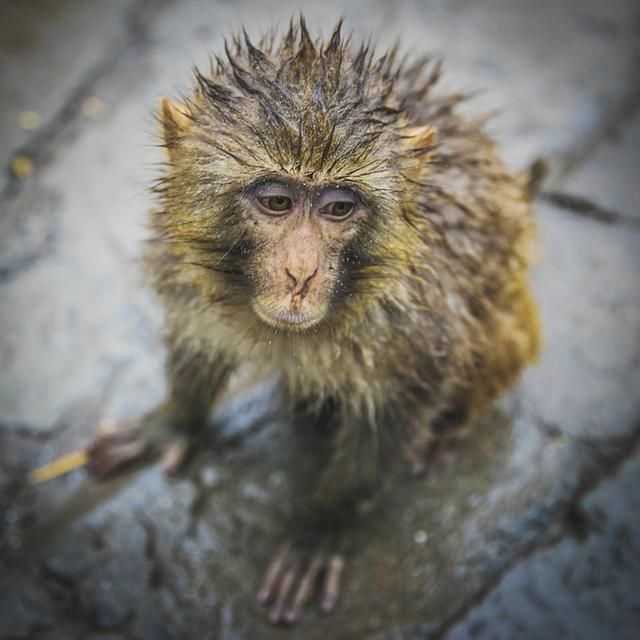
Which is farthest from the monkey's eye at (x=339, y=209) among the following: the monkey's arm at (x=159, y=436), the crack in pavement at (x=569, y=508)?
the crack in pavement at (x=569, y=508)

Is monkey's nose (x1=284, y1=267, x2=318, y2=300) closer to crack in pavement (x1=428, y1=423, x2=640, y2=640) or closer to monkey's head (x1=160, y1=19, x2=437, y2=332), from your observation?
monkey's head (x1=160, y1=19, x2=437, y2=332)

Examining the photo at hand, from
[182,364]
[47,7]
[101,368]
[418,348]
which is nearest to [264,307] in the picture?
[418,348]

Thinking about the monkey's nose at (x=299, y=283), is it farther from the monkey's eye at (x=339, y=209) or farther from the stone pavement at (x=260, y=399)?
the stone pavement at (x=260, y=399)

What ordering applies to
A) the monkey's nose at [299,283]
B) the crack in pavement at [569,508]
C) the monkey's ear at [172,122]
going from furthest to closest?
the crack in pavement at [569,508]
the monkey's ear at [172,122]
the monkey's nose at [299,283]

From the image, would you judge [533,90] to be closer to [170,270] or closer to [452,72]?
[452,72]

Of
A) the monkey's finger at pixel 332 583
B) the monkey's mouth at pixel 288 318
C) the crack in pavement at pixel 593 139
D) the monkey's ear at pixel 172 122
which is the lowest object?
the monkey's finger at pixel 332 583

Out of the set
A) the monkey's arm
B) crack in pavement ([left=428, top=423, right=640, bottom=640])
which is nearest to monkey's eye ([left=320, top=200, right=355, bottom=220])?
the monkey's arm
